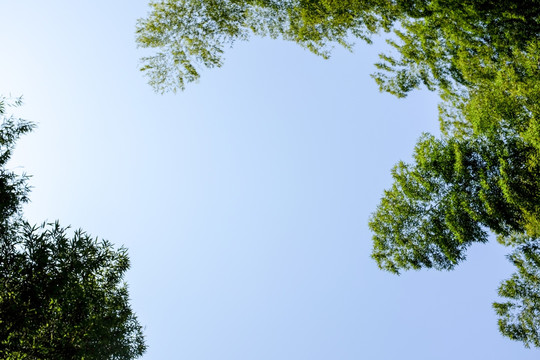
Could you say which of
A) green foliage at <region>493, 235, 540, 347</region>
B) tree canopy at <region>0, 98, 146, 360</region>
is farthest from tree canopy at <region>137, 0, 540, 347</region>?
tree canopy at <region>0, 98, 146, 360</region>

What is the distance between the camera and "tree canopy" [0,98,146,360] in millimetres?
13812

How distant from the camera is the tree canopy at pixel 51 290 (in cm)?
1381

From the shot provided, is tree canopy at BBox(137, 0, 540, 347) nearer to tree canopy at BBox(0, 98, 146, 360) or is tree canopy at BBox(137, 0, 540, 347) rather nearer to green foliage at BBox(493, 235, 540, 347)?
green foliage at BBox(493, 235, 540, 347)

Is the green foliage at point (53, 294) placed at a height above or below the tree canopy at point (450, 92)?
below

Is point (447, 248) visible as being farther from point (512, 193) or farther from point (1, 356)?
point (1, 356)

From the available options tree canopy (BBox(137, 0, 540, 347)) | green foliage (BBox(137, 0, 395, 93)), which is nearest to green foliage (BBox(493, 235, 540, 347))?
tree canopy (BBox(137, 0, 540, 347))

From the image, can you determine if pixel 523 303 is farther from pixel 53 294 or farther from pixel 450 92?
pixel 53 294

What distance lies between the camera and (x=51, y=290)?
13992 millimetres

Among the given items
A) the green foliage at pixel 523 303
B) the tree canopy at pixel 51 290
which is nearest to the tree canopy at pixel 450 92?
the green foliage at pixel 523 303

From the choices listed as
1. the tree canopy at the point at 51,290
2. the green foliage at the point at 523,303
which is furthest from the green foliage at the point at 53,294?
the green foliage at the point at 523,303

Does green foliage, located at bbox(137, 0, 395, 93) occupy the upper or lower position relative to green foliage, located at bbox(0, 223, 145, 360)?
upper

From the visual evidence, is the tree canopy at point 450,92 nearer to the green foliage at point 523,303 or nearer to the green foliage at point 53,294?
the green foliage at point 523,303

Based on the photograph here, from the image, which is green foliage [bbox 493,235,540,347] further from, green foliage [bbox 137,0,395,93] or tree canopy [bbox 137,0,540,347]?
green foliage [bbox 137,0,395,93]

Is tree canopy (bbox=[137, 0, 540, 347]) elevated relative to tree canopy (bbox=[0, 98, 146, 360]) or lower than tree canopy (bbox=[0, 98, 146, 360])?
Answer: elevated
